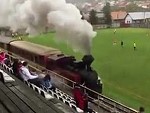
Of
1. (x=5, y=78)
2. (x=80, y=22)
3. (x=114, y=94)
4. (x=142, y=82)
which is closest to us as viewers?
(x=5, y=78)

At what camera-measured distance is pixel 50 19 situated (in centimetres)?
1641

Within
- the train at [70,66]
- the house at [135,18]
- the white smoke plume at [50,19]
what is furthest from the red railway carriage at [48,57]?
the house at [135,18]

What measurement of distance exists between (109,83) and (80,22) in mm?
6749

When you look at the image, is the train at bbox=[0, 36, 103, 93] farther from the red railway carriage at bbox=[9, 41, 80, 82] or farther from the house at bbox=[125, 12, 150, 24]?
the house at bbox=[125, 12, 150, 24]

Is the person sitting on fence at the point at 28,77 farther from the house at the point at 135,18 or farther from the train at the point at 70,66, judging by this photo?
the house at the point at 135,18

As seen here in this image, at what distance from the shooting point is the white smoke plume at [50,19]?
14812 millimetres

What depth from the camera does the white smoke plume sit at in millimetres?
14812

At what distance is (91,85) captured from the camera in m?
14.5

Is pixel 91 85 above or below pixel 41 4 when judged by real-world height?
below

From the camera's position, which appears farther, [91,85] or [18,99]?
[91,85]

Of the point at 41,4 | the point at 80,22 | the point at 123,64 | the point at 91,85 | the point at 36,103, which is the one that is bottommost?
the point at 123,64

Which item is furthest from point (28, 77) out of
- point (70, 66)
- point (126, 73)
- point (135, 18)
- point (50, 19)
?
point (135, 18)

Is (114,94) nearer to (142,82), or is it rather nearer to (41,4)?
(142,82)

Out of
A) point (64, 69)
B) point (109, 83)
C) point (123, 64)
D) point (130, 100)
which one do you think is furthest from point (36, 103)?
point (123, 64)
